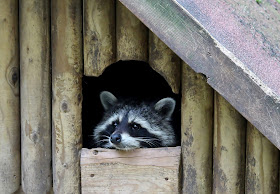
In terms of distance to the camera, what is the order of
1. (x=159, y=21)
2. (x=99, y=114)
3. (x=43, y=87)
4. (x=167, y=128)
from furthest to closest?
(x=99, y=114) → (x=167, y=128) → (x=43, y=87) → (x=159, y=21)

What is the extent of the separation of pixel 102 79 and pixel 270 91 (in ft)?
11.6

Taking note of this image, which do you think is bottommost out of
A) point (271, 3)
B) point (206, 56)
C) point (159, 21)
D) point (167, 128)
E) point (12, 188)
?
point (12, 188)

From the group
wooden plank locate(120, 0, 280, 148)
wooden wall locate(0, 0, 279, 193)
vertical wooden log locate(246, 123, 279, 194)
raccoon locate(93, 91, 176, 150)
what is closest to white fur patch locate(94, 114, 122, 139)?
raccoon locate(93, 91, 176, 150)

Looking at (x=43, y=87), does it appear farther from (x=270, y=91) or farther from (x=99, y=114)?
(x=270, y=91)

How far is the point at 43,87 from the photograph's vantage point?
4645 mm

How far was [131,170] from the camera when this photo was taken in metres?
4.57

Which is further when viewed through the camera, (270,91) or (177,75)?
(177,75)

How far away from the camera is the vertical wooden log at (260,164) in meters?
4.12

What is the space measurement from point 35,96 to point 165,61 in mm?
1262

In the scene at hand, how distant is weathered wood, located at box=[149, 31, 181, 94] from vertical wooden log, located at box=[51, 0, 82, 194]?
0.69 m

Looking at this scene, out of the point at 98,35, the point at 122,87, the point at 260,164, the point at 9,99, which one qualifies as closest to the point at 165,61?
the point at 98,35

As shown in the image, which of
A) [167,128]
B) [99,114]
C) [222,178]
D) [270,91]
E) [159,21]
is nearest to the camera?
[270,91]

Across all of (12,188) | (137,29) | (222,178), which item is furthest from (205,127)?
(12,188)

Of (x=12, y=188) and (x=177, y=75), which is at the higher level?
(x=177, y=75)
